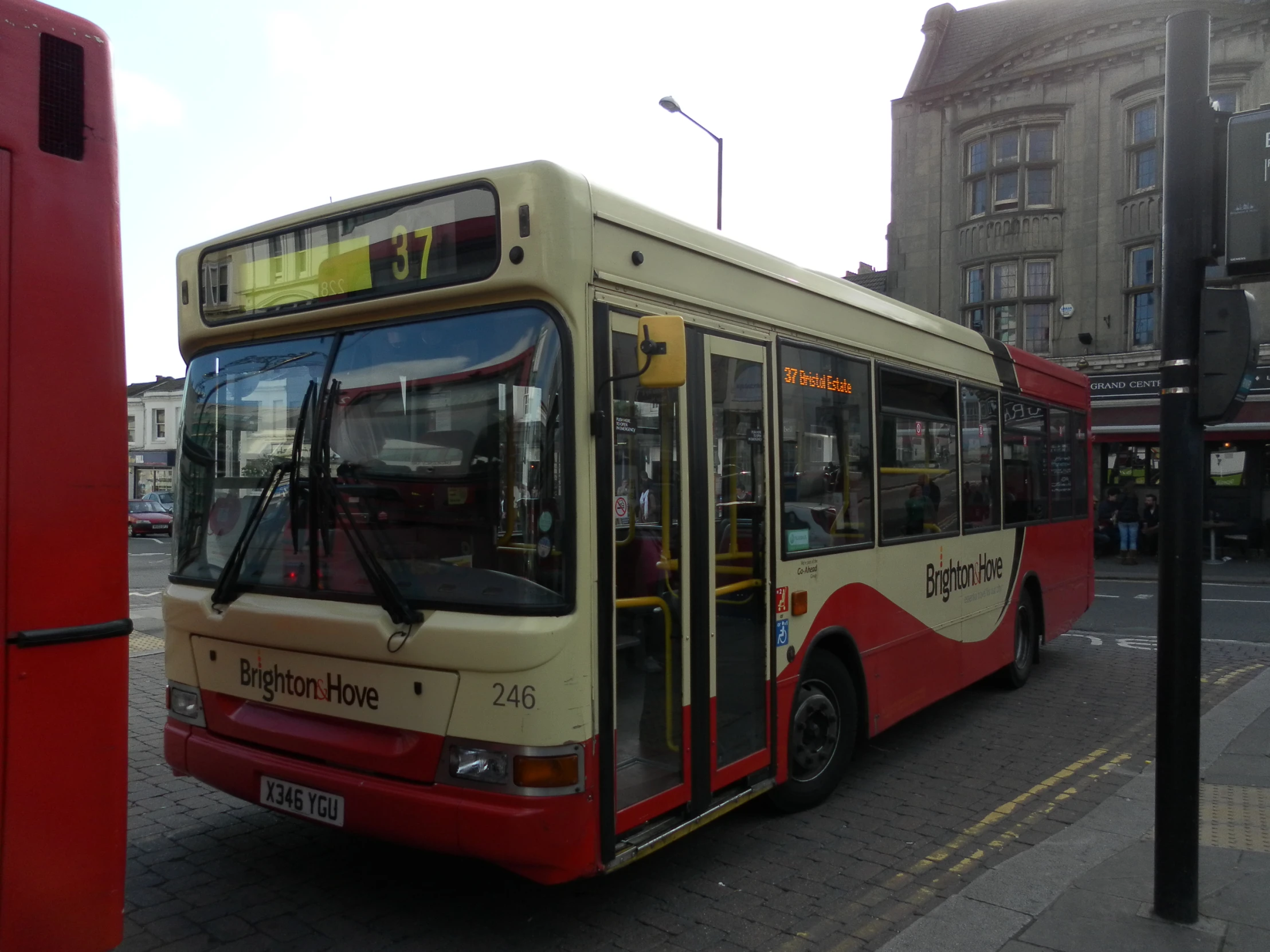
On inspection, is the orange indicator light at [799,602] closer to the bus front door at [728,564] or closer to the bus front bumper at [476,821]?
the bus front door at [728,564]

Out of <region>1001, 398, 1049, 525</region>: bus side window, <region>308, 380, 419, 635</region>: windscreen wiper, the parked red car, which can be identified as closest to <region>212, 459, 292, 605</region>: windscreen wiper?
<region>308, 380, 419, 635</region>: windscreen wiper

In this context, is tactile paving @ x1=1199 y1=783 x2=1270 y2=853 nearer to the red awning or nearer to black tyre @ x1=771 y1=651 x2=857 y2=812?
black tyre @ x1=771 y1=651 x2=857 y2=812

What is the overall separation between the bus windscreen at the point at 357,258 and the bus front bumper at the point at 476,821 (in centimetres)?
196

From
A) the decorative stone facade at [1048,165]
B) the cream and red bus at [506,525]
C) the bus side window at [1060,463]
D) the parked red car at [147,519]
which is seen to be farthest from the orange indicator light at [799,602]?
the parked red car at [147,519]

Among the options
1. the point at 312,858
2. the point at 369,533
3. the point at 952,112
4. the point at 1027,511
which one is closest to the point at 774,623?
the point at 369,533

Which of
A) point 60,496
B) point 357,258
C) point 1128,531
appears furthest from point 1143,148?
point 60,496

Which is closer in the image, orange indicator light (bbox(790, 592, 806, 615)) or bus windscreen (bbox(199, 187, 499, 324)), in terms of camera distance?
bus windscreen (bbox(199, 187, 499, 324))

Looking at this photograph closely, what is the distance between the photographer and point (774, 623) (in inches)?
202

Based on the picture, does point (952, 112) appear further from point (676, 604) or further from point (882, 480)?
point (676, 604)

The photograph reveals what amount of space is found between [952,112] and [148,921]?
2816 cm

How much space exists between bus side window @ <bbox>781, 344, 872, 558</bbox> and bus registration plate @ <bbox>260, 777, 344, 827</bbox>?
2.47 m

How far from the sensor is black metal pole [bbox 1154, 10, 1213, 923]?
4.00 m

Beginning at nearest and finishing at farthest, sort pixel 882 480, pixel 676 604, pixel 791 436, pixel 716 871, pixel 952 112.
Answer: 1. pixel 676 604
2. pixel 716 871
3. pixel 791 436
4. pixel 882 480
5. pixel 952 112

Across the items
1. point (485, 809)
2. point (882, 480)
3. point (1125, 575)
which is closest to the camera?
point (485, 809)
